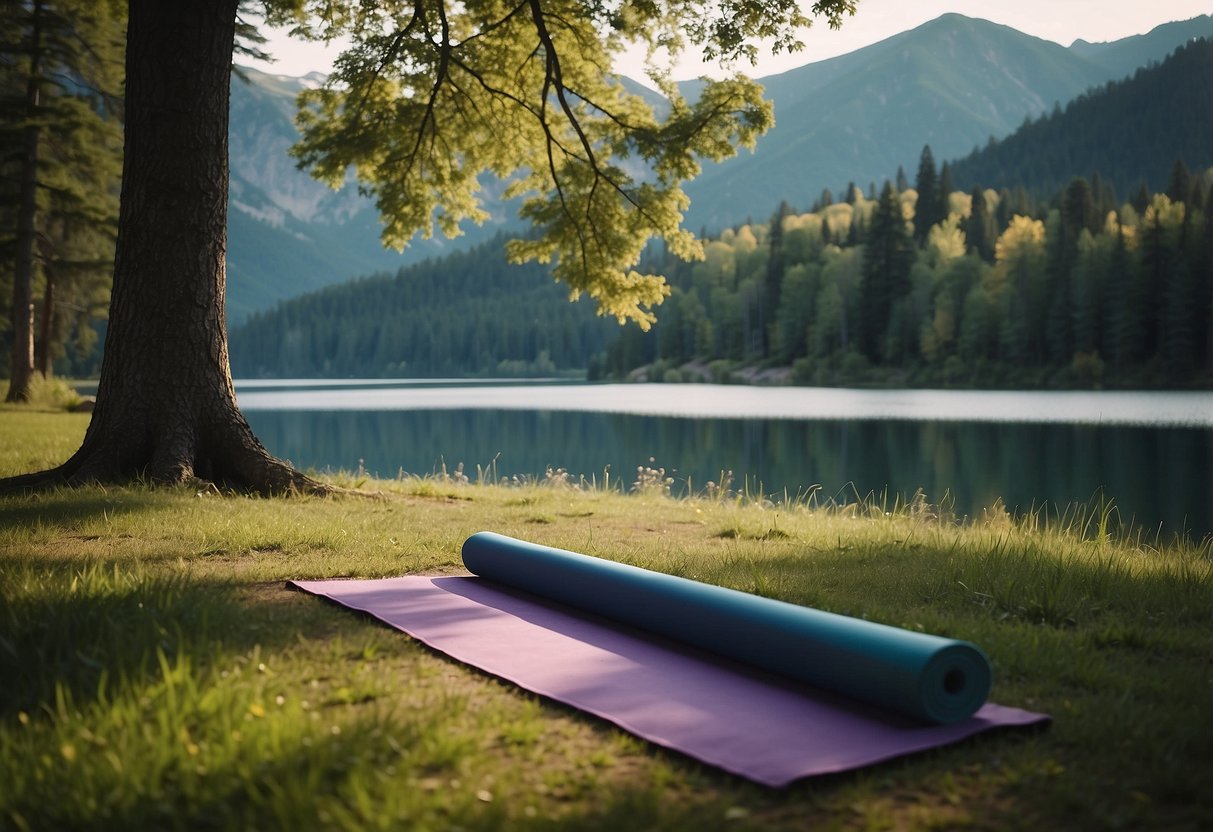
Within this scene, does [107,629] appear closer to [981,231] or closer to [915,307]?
[915,307]

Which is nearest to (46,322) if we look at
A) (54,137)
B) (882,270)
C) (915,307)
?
(54,137)

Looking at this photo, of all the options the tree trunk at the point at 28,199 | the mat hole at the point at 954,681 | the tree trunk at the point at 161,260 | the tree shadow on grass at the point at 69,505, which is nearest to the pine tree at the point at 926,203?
the tree trunk at the point at 28,199

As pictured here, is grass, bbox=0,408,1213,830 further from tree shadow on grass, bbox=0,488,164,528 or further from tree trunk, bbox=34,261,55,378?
tree trunk, bbox=34,261,55,378

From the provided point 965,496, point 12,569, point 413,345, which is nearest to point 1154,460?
point 965,496

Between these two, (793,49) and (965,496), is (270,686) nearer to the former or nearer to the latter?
(793,49)

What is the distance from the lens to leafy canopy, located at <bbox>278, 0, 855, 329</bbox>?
535 inches

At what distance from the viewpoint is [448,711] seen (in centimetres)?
397

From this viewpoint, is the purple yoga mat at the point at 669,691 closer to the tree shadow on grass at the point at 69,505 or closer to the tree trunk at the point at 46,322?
the tree shadow on grass at the point at 69,505

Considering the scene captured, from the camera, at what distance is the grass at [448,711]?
10.3 feet

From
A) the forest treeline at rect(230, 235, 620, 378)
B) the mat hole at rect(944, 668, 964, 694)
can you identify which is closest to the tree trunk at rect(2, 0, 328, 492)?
the mat hole at rect(944, 668, 964, 694)

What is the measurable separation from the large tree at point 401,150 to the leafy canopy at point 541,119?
3cm

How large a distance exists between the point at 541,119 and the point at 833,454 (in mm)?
16855

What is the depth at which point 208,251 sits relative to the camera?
10523 mm

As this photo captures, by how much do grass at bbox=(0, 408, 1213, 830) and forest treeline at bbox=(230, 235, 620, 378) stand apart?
423 feet
